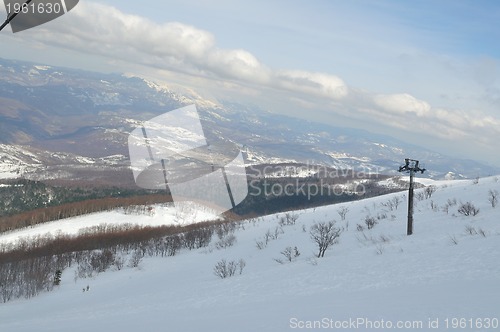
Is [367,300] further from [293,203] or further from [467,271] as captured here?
[293,203]

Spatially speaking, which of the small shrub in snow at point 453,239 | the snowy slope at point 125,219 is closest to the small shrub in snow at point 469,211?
the small shrub in snow at point 453,239

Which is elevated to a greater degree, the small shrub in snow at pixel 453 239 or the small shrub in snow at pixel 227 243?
the small shrub in snow at pixel 453 239

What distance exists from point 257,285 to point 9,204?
118 m

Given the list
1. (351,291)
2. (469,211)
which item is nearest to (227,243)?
(469,211)

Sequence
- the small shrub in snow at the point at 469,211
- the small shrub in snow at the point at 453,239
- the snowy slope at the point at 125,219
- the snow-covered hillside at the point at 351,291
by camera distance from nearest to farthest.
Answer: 1. the snow-covered hillside at the point at 351,291
2. the small shrub in snow at the point at 453,239
3. the small shrub in snow at the point at 469,211
4. the snowy slope at the point at 125,219

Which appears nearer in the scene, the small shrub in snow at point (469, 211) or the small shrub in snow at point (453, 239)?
the small shrub in snow at point (453, 239)

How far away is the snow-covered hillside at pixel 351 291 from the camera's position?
7.33m

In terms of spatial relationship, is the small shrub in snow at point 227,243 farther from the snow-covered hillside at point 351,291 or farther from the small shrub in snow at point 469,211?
the small shrub in snow at point 469,211

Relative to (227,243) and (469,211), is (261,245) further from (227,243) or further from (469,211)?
(469,211)

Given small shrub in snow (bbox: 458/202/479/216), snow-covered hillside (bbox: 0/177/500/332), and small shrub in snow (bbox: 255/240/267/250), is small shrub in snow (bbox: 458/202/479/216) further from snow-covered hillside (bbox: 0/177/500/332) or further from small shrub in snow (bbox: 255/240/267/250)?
small shrub in snow (bbox: 255/240/267/250)

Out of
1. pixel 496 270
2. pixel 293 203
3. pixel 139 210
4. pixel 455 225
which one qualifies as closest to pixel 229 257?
pixel 455 225

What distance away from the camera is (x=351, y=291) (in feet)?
33.5

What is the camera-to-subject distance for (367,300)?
8.82m

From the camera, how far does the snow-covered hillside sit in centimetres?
733
